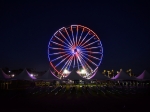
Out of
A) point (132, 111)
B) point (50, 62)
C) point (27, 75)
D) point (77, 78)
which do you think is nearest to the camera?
point (132, 111)

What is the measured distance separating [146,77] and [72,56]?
11.1 meters

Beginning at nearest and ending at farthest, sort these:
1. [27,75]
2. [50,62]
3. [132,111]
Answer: [132,111] < [27,75] < [50,62]

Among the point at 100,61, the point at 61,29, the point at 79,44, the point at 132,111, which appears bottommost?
the point at 132,111

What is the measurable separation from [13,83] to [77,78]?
1104 cm

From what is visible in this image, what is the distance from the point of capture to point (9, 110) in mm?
11523

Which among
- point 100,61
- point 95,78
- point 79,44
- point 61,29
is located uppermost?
point 61,29

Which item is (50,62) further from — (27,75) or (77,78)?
(77,78)

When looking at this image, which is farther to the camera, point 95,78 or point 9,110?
point 95,78

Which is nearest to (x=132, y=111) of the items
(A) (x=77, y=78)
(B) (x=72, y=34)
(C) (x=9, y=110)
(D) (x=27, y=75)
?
(C) (x=9, y=110)

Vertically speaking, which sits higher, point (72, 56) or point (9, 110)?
point (72, 56)

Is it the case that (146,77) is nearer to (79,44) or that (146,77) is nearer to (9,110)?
(79,44)

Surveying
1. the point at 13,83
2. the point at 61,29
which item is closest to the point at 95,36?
the point at 61,29

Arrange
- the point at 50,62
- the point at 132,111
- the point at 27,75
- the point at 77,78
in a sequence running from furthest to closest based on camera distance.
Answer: the point at 50,62, the point at 27,75, the point at 77,78, the point at 132,111

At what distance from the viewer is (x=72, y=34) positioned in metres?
33.7
